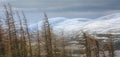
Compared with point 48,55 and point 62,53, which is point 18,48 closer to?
point 48,55

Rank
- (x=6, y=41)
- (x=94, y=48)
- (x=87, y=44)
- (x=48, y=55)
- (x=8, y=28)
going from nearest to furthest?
(x=6, y=41) < (x=8, y=28) < (x=48, y=55) < (x=87, y=44) < (x=94, y=48)

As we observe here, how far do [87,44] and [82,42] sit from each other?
5.01 ft

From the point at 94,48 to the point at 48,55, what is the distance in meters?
21.5

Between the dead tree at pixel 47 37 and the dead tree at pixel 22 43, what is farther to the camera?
the dead tree at pixel 47 37

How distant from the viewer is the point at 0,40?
56.5 metres

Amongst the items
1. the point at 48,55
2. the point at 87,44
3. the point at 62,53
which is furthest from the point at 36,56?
the point at 62,53

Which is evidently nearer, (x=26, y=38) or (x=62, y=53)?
(x=26, y=38)

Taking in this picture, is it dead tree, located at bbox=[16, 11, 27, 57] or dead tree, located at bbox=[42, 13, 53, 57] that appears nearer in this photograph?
dead tree, located at bbox=[16, 11, 27, 57]

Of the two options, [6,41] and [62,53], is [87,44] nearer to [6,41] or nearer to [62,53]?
[62,53]

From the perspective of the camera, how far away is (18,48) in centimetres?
5781

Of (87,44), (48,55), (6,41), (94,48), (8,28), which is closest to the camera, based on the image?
(6,41)

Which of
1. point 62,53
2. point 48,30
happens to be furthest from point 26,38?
point 62,53

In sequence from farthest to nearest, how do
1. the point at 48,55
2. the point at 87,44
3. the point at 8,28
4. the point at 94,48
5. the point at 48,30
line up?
→ 1. the point at 94,48
2. the point at 87,44
3. the point at 48,30
4. the point at 48,55
5. the point at 8,28

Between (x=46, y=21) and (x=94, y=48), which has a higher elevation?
(x=46, y=21)
